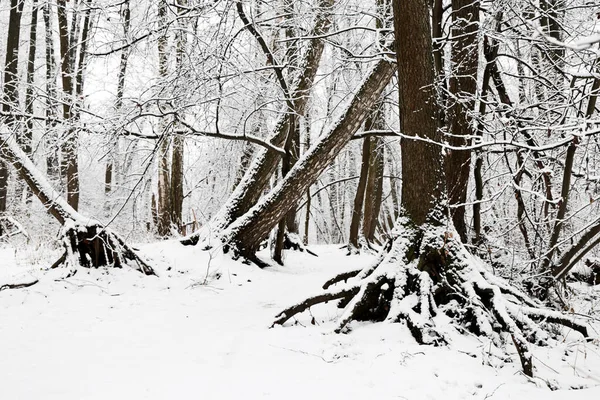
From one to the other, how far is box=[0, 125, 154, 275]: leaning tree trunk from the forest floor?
0.43m

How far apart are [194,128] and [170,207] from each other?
5417mm

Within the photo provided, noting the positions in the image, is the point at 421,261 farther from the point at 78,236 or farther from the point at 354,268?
the point at 78,236

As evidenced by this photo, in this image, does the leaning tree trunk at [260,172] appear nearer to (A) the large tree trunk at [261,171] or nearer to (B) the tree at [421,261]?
(A) the large tree trunk at [261,171]

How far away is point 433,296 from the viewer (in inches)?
149

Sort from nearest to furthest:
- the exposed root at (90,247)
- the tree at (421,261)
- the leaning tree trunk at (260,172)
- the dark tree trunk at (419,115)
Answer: the tree at (421,261) < the dark tree trunk at (419,115) < the exposed root at (90,247) < the leaning tree trunk at (260,172)

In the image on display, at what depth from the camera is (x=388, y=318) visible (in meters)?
3.64

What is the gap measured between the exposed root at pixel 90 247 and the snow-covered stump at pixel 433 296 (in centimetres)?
267

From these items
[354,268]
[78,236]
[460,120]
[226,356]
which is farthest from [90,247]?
[460,120]

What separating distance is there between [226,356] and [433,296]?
6.08 feet

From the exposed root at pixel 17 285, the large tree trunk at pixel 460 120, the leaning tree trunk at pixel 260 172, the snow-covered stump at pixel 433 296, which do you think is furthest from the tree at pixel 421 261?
the leaning tree trunk at pixel 260 172

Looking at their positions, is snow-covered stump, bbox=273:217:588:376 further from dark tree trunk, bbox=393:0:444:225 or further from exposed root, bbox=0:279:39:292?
exposed root, bbox=0:279:39:292

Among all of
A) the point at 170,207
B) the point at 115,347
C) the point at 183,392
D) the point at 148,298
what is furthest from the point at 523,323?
the point at 170,207

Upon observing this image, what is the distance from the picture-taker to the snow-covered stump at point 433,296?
3.42 m

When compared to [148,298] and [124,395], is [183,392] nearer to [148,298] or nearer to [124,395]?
[124,395]
